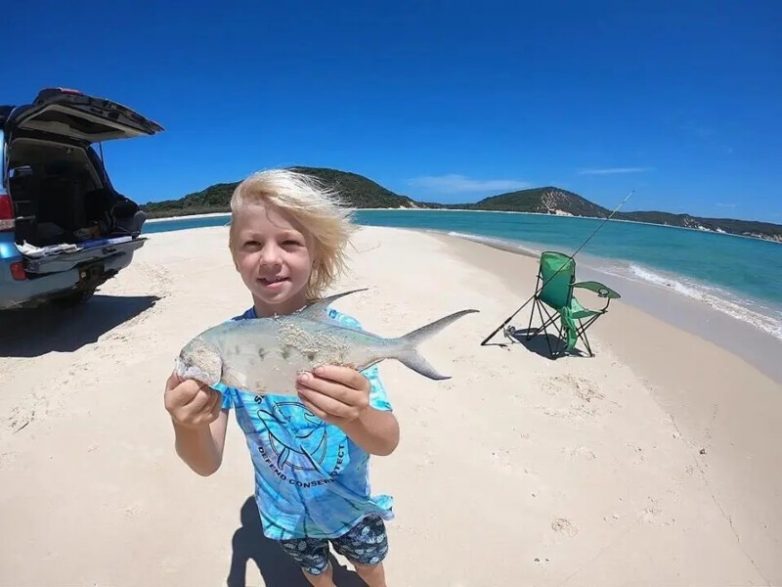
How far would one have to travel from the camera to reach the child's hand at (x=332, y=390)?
1.26 metres

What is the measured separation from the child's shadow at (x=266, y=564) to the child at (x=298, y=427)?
52 cm

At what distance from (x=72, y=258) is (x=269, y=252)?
4727 millimetres

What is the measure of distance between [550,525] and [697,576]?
873 mm

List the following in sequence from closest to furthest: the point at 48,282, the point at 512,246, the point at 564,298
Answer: the point at 48,282 → the point at 564,298 → the point at 512,246

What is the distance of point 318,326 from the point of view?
1.29 metres

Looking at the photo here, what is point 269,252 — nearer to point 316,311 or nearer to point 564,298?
point 316,311

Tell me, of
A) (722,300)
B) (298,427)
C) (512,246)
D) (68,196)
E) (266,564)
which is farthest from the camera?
(512,246)

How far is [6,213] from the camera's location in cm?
439

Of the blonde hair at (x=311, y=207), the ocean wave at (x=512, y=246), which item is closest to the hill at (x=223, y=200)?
the ocean wave at (x=512, y=246)

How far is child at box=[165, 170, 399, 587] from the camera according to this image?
5.24 feet

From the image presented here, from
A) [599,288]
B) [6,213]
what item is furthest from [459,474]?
[6,213]

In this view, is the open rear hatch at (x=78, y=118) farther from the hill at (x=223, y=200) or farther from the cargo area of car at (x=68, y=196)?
the hill at (x=223, y=200)

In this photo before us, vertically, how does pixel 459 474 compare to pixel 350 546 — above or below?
below

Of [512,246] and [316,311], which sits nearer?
[316,311]
